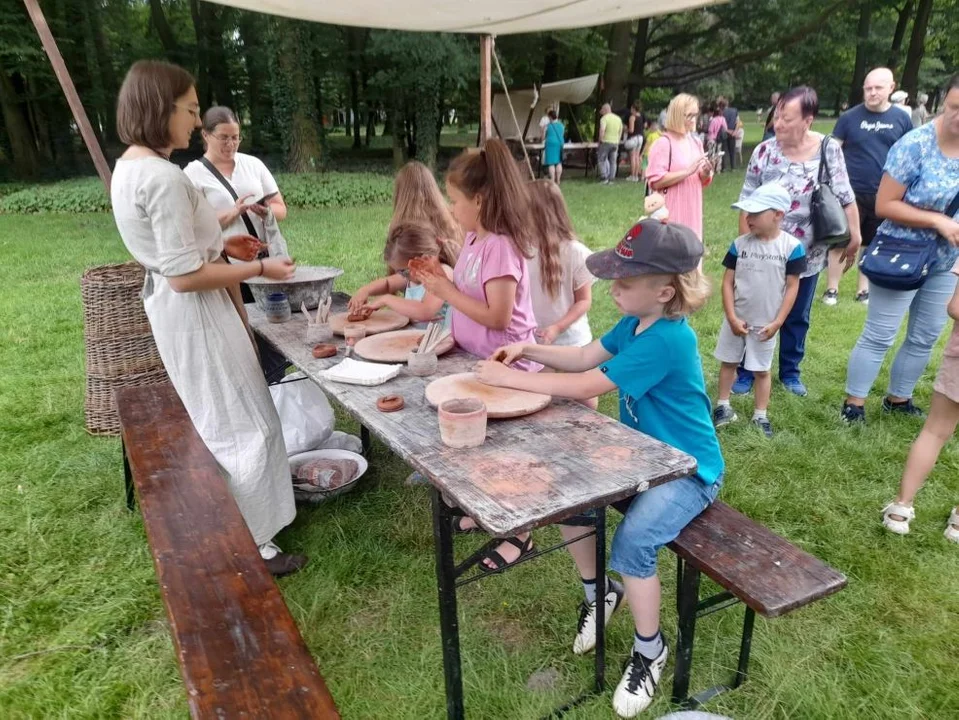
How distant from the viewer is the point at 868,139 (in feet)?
16.3

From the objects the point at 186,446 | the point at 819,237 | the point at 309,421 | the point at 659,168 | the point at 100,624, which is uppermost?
the point at 659,168

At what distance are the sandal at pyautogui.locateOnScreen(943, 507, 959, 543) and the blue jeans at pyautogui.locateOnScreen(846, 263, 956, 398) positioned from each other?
99cm

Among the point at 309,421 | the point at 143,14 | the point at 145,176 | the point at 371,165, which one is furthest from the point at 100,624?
the point at 143,14

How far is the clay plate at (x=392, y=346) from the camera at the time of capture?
91.7 inches

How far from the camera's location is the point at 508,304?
223cm

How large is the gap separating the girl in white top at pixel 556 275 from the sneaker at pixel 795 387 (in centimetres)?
163

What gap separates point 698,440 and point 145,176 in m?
1.92

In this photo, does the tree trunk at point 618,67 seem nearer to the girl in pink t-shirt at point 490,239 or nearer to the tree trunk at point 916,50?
the tree trunk at point 916,50

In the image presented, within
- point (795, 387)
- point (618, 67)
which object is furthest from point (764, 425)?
point (618, 67)

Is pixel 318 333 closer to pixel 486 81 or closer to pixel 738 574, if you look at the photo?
pixel 738 574

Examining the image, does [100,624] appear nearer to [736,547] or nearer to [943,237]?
[736,547]

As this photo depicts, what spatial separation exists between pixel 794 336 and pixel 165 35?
67.3 feet

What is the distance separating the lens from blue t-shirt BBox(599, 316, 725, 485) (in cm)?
181

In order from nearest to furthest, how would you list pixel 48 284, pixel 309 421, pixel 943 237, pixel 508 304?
pixel 508 304, pixel 943 237, pixel 309 421, pixel 48 284
